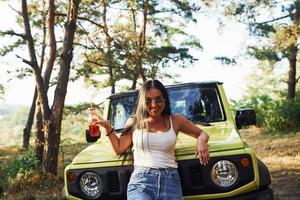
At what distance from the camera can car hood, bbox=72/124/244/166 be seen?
395 centimetres

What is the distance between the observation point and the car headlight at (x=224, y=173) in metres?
3.87

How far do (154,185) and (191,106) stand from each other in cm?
218

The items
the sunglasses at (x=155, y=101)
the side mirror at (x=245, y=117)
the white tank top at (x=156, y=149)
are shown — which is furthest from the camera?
the side mirror at (x=245, y=117)

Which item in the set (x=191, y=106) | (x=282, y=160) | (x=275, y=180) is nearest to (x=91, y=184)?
(x=191, y=106)

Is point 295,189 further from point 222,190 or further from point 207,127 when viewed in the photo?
point 222,190

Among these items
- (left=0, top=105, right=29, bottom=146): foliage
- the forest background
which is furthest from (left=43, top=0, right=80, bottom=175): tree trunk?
(left=0, top=105, right=29, bottom=146): foliage

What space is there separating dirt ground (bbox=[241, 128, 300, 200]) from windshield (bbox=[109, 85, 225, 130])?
2416 mm

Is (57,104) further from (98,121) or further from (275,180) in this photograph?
(98,121)

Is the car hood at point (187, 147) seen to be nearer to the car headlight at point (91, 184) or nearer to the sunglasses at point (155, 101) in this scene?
the car headlight at point (91, 184)

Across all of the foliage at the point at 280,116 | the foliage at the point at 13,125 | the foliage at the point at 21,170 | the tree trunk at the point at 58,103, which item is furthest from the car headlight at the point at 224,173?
the foliage at the point at 13,125

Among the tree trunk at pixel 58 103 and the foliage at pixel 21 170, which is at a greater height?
the tree trunk at pixel 58 103

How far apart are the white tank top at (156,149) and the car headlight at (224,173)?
1.71 feet

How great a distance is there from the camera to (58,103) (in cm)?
946

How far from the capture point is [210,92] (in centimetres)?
553
